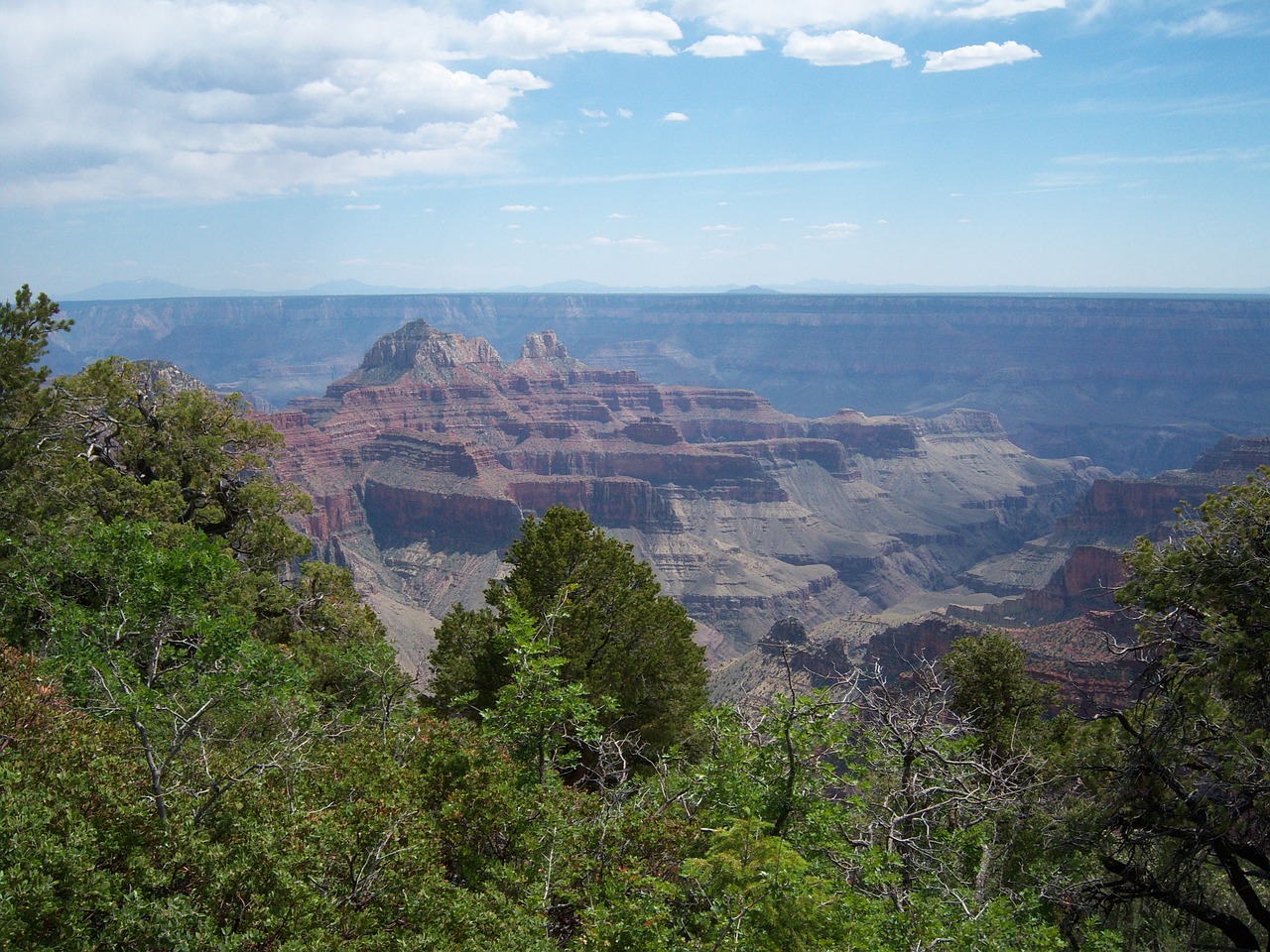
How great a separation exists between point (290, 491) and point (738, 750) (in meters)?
24.0

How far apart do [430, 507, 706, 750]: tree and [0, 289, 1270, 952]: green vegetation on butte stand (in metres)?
0.71

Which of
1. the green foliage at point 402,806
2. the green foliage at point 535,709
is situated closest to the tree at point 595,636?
the green foliage at point 402,806

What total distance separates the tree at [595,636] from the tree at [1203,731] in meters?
12.0

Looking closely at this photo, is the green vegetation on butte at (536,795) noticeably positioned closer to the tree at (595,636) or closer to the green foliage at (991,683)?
the tree at (595,636)

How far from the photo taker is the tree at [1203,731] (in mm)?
13016

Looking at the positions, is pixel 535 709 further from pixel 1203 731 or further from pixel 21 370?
pixel 21 370

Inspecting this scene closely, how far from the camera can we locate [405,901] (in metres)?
8.86

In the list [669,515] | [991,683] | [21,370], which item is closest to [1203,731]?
[991,683]

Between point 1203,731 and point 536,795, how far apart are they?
11.1 m

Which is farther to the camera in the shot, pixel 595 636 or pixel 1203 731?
pixel 595 636

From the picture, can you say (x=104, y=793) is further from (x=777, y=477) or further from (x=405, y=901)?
(x=777, y=477)

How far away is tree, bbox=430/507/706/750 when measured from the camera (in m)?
23.8

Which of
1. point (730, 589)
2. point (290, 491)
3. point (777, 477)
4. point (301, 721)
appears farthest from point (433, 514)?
point (301, 721)

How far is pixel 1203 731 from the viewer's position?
1437 centimetres
